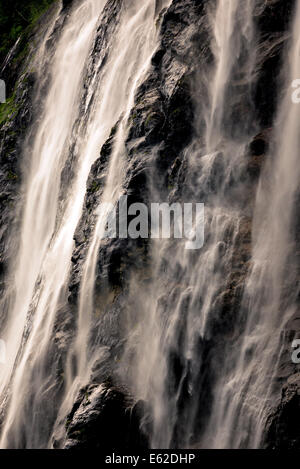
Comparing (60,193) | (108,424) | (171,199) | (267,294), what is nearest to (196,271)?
(267,294)

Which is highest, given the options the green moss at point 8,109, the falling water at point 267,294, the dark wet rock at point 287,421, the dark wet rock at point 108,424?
the green moss at point 8,109

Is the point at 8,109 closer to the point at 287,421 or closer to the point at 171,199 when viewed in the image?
the point at 171,199

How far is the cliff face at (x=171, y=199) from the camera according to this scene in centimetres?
940

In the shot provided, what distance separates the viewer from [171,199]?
1136cm

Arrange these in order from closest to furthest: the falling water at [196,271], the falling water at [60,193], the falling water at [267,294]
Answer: the falling water at [267,294] → the falling water at [196,271] → the falling water at [60,193]

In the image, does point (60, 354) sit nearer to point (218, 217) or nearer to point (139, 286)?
point (139, 286)

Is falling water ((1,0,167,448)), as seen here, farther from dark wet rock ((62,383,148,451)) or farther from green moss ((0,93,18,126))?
green moss ((0,93,18,126))

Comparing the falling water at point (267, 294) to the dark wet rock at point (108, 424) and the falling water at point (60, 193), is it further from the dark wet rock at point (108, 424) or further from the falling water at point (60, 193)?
the falling water at point (60, 193)

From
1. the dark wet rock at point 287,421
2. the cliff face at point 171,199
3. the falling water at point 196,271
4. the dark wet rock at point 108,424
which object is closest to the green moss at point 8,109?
the cliff face at point 171,199

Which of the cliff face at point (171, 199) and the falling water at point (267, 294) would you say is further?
the cliff face at point (171, 199)

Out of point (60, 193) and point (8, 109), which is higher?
point (8, 109)

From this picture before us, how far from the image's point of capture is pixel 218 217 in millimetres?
10336

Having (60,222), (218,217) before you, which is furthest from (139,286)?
(60,222)

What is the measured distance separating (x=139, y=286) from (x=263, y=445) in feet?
13.0
